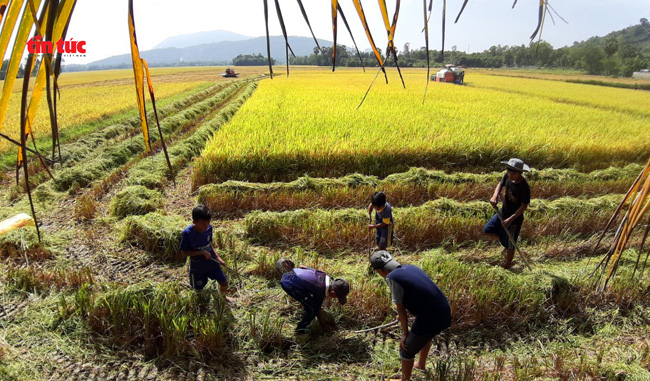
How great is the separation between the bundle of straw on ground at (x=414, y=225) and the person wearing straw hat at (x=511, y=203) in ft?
2.15

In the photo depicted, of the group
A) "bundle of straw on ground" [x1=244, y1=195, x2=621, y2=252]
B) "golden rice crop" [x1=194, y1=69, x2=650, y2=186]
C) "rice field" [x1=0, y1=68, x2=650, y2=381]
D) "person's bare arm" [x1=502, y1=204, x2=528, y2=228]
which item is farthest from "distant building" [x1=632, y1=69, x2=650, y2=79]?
"person's bare arm" [x1=502, y1=204, x2=528, y2=228]

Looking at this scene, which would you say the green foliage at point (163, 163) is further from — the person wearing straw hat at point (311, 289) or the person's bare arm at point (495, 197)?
the person's bare arm at point (495, 197)

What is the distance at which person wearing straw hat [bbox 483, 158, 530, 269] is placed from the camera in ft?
11.9

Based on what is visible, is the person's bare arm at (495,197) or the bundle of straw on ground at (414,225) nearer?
the person's bare arm at (495,197)

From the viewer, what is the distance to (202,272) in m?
3.11

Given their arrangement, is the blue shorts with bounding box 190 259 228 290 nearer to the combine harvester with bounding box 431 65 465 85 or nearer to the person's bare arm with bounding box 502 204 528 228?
the person's bare arm with bounding box 502 204 528 228

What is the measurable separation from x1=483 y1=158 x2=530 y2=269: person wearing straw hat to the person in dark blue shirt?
6.25 feet

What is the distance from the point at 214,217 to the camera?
17.1 feet

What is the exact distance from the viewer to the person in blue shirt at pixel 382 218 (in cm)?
363

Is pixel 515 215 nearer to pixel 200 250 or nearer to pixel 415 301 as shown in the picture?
pixel 415 301

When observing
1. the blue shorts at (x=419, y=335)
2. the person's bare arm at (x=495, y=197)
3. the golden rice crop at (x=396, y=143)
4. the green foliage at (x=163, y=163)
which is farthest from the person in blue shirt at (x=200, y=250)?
the green foliage at (x=163, y=163)

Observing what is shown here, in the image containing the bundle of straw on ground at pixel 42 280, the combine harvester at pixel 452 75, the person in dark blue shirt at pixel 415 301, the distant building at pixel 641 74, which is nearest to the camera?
the person in dark blue shirt at pixel 415 301

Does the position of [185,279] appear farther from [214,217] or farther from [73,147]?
[73,147]

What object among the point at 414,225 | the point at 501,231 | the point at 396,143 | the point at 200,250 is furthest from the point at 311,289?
the point at 396,143
